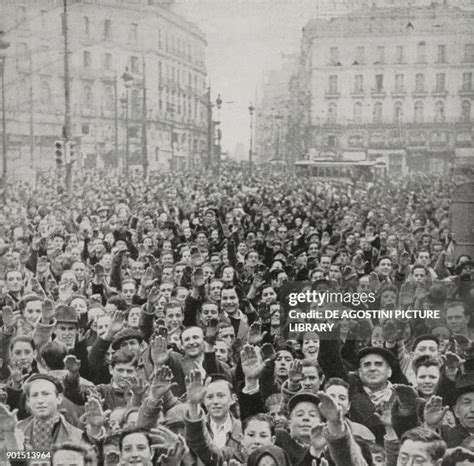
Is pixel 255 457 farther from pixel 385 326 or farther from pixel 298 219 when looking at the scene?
pixel 298 219

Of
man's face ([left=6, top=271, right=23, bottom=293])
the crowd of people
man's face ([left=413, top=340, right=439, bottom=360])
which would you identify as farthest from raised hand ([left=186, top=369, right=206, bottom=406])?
man's face ([left=6, top=271, right=23, bottom=293])

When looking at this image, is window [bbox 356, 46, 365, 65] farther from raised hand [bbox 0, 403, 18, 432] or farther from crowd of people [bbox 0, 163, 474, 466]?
raised hand [bbox 0, 403, 18, 432]

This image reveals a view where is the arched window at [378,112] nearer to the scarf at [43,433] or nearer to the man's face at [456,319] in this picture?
the man's face at [456,319]

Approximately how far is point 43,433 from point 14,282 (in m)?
1.44

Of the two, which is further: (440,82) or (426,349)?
(440,82)

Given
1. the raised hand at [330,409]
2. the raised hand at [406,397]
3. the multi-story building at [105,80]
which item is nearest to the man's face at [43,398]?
the raised hand at [330,409]

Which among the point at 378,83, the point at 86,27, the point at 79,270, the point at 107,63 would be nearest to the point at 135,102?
the point at 107,63

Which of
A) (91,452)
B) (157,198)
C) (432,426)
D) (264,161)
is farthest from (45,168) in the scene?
(432,426)

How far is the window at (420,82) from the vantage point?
225 inches

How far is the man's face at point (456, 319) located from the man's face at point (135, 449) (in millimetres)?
2180

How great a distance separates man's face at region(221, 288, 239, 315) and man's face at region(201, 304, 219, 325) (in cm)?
18

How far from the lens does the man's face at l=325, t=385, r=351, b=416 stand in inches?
157

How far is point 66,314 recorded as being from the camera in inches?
185

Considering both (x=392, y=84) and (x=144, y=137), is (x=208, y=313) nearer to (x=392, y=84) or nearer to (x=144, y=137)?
(x=144, y=137)
